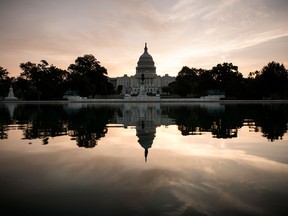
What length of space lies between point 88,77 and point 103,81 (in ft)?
24.4

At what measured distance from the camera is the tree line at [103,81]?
278 ft

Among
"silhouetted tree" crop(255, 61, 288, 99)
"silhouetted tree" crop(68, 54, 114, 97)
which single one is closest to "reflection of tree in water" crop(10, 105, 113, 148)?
"silhouetted tree" crop(68, 54, 114, 97)

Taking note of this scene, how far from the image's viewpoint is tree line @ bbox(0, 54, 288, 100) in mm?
84875

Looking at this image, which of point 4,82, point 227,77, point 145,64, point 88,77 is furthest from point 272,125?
point 145,64

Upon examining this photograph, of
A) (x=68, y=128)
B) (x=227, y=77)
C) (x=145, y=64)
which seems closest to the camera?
(x=68, y=128)

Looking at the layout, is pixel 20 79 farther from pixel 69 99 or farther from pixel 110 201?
pixel 110 201

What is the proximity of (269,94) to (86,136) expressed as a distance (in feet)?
289

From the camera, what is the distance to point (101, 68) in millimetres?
95000

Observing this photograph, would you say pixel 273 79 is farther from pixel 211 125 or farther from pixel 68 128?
Result: pixel 68 128

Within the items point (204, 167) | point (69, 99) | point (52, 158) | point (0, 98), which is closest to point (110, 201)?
point (204, 167)

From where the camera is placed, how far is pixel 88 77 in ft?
288

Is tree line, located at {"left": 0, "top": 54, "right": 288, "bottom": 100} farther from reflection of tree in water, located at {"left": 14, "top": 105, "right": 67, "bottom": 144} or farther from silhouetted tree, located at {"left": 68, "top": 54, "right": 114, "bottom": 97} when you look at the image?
reflection of tree in water, located at {"left": 14, "top": 105, "right": 67, "bottom": 144}

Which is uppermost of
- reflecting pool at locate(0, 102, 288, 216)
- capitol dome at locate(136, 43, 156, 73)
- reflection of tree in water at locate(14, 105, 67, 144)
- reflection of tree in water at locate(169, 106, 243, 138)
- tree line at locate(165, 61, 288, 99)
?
capitol dome at locate(136, 43, 156, 73)

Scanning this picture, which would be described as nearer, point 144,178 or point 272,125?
point 144,178
